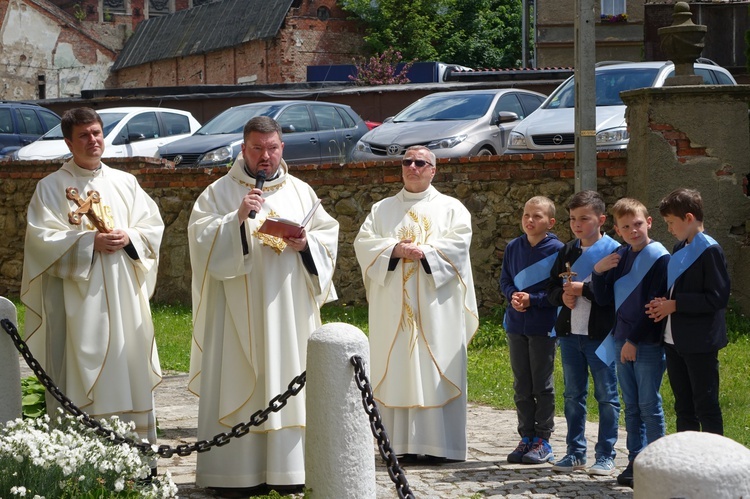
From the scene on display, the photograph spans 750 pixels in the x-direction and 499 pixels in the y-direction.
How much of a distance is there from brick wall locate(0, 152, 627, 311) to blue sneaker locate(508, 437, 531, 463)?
542 cm

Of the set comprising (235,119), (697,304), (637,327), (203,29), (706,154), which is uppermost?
(203,29)

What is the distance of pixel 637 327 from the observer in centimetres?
645

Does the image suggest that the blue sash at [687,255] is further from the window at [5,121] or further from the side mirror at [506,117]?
the window at [5,121]

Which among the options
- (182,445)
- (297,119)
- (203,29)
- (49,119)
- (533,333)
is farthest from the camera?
(203,29)

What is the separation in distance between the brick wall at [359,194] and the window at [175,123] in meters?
4.11

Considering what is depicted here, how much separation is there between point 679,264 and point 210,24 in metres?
41.5

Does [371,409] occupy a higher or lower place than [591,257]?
lower

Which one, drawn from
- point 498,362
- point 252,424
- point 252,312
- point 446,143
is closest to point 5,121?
point 446,143

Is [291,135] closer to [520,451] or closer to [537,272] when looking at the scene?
[537,272]

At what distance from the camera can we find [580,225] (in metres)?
6.98

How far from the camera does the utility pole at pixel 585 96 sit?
10.8 meters

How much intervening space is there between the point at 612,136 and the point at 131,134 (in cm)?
867

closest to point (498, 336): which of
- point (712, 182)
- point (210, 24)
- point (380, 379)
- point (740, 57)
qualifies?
point (712, 182)

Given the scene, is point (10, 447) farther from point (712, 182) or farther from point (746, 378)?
point (712, 182)
